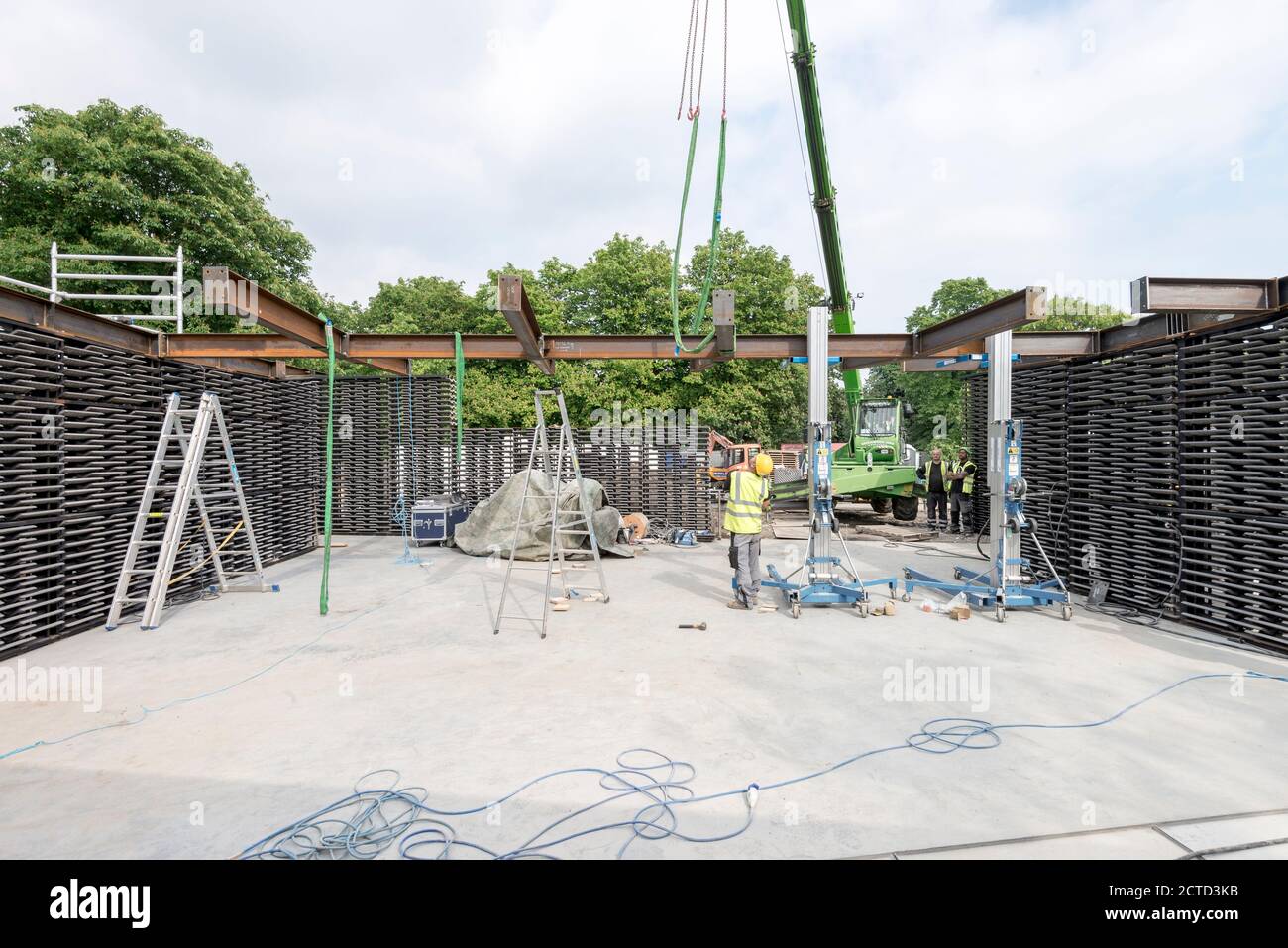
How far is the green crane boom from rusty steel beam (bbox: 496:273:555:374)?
627 centimetres

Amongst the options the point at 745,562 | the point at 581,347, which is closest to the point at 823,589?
the point at 745,562

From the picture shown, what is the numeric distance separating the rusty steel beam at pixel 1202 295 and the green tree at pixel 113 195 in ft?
80.1

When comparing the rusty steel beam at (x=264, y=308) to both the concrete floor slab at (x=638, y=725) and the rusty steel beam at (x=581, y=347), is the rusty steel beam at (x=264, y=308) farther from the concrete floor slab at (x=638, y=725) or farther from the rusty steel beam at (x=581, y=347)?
the concrete floor slab at (x=638, y=725)

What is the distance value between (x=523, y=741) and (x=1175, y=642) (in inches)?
286

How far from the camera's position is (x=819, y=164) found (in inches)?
464

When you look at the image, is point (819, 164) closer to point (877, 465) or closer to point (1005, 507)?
point (1005, 507)

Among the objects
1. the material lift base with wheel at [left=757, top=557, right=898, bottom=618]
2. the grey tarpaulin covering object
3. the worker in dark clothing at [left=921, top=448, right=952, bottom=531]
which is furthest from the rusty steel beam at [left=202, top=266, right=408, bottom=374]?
the worker in dark clothing at [left=921, top=448, right=952, bottom=531]

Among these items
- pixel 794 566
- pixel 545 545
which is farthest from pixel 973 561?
pixel 545 545

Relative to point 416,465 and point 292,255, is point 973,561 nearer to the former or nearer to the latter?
point 416,465

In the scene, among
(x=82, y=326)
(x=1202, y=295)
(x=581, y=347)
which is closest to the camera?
(x=1202, y=295)

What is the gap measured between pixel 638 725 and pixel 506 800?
136 cm

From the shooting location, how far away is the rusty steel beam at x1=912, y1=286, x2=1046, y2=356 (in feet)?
23.4

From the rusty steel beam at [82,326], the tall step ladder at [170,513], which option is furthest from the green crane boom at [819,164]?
the tall step ladder at [170,513]

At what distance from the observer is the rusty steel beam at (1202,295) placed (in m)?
6.75
